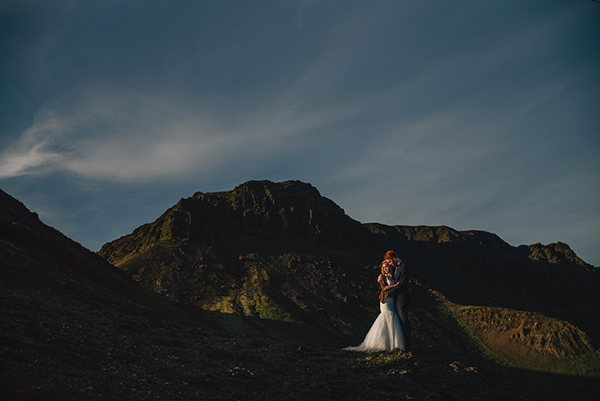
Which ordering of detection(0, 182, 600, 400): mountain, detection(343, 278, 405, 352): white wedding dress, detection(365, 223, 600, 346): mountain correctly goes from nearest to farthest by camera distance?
detection(0, 182, 600, 400): mountain
detection(343, 278, 405, 352): white wedding dress
detection(365, 223, 600, 346): mountain

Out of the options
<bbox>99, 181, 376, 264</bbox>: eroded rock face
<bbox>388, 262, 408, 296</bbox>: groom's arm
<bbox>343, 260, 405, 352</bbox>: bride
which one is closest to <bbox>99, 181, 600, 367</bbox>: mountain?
<bbox>99, 181, 376, 264</bbox>: eroded rock face

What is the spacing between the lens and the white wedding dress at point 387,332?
12766 millimetres

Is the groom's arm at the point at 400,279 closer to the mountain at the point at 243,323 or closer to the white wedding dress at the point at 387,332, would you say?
the white wedding dress at the point at 387,332

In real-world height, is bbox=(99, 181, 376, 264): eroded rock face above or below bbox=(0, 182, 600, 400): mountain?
above

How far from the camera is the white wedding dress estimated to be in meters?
12.8

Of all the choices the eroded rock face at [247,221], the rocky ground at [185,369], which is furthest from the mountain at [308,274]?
the rocky ground at [185,369]

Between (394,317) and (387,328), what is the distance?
0.50 metres

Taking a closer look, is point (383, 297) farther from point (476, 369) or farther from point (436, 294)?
point (436, 294)

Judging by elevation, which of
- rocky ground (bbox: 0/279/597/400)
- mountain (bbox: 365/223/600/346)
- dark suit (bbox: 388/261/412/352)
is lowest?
rocky ground (bbox: 0/279/597/400)

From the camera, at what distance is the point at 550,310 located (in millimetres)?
118438

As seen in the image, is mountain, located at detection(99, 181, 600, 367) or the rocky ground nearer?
the rocky ground

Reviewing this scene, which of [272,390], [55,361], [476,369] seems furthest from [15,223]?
[476,369]

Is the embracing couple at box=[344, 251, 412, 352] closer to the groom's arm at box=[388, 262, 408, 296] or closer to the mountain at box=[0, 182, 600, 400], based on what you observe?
the groom's arm at box=[388, 262, 408, 296]

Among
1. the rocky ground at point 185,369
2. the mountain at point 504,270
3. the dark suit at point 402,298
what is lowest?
the rocky ground at point 185,369
